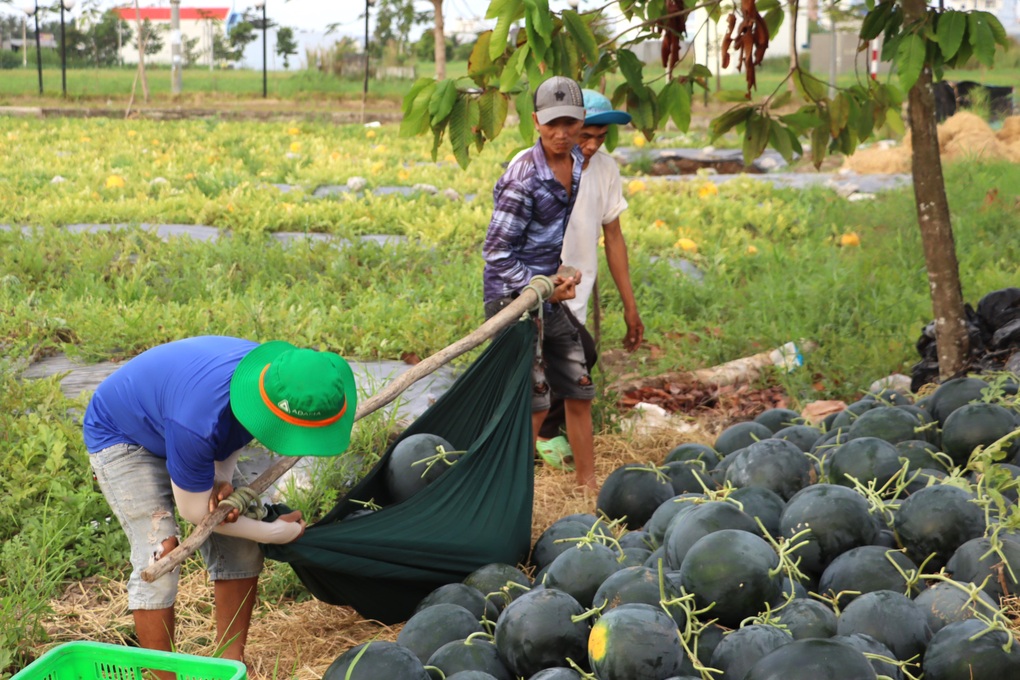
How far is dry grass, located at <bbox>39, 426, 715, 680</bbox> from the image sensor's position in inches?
116

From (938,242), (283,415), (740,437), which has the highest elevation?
(938,242)

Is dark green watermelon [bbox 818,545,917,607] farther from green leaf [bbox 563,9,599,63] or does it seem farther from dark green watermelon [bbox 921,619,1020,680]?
green leaf [bbox 563,9,599,63]

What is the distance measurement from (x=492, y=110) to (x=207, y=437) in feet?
6.07

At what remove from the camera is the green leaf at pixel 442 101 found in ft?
12.2

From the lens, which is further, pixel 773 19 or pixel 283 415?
pixel 773 19

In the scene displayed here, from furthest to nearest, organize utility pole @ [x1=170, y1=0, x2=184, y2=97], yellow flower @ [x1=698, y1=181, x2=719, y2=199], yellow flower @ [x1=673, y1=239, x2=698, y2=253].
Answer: utility pole @ [x1=170, y1=0, x2=184, y2=97] < yellow flower @ [x1=698, y1=181, x2=719, y2=199] < yellow flower @ [x1=673, y1=239, x2=698, y2=253]

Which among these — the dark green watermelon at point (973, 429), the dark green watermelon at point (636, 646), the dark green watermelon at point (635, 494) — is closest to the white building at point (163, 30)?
the dark green watermelon at point (635, 494)

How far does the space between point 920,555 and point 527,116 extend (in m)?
1.97

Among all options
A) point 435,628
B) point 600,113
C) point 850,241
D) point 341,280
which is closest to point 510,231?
point 600,113

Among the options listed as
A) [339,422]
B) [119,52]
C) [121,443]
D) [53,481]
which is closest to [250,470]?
[53,481]

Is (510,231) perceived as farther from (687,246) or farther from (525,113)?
(687,246)

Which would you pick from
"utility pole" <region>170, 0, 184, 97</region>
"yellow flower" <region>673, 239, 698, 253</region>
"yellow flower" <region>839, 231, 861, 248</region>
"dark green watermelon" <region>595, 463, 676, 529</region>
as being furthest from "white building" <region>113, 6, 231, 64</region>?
"dark green watermelon" <region>595, 463, 676, 529</region>

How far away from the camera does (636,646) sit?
2096mm

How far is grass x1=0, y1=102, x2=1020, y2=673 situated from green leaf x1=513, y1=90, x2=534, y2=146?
1.39 m
